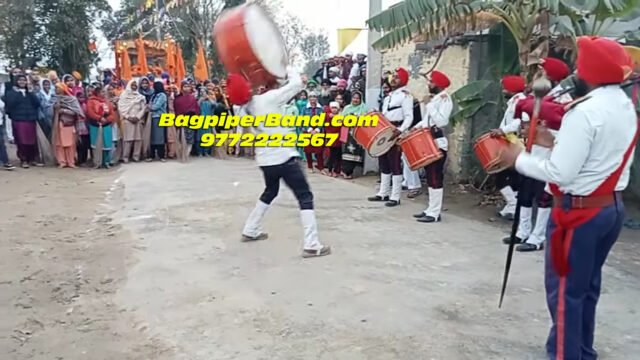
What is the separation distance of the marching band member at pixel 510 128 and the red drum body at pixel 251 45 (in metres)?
2.26

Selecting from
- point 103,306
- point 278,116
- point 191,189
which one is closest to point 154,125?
point 191,189

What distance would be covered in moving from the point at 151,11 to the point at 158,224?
3043 cm

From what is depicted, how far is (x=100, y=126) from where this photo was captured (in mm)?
11805

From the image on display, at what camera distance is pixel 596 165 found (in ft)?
9.92

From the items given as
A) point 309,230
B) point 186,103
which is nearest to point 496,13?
point 309,230

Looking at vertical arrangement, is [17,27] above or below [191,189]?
above

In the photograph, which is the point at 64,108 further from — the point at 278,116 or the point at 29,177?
the point at 278,116

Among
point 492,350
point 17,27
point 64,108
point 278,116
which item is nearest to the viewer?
point 492,350

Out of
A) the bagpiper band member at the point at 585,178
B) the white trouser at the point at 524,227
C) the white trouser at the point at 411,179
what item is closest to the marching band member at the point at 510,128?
the white trouser at the point at 524,227

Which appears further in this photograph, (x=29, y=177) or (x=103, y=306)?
(x=29, y=177)

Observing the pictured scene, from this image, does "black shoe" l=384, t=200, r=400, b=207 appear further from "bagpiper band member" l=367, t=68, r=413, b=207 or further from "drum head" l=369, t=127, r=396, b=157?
"drum head" l=369, t=127, r=396, b=157

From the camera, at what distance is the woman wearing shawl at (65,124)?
1153 centimetres

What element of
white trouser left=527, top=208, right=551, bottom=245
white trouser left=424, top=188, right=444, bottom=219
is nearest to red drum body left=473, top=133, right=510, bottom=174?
white trouser left=527, top=208, right=551, bottom=245

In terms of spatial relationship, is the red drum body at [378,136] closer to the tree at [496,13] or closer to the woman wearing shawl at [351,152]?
the tree at [496,13]
